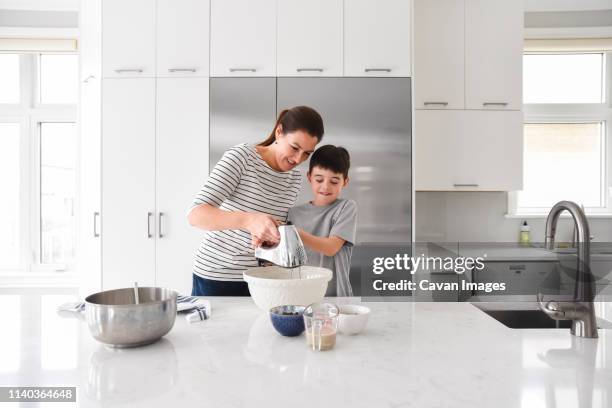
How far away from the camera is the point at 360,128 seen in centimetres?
253

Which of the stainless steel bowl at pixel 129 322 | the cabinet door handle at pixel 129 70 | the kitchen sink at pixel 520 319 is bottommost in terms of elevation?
the kitchen sink at pixel 520 319

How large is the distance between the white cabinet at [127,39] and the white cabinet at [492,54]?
6.60 feet

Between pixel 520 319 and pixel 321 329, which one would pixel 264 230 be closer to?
pixel 321 329

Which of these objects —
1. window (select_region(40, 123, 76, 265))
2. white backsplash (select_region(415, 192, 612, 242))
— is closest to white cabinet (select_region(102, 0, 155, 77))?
window (select_region(40, 123, 76, 265))

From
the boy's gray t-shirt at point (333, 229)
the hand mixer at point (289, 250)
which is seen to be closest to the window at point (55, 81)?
the boy's gray t-shirt at point (333, 229)

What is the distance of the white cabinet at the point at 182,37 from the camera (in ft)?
8.31

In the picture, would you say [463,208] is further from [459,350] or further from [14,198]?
[14,198]

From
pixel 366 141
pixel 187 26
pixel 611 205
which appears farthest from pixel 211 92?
pixel 611 205

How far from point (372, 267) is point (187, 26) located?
5.93ft

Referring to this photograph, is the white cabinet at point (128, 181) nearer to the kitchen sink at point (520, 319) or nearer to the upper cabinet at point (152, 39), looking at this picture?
the upper cabinet at point (152, 39)

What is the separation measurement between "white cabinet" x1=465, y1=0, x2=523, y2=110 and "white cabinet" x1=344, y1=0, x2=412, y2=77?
1.75 ft

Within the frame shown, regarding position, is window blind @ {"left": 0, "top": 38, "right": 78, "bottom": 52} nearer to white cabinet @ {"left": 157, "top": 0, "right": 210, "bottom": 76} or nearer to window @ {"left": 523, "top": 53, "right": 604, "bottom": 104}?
white cabinet @ {"left": 157, "top": 0, "right": 210, "bottom": 76}

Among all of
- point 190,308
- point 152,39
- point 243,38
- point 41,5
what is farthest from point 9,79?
point 190,308

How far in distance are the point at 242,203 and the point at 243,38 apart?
126 centimetres
